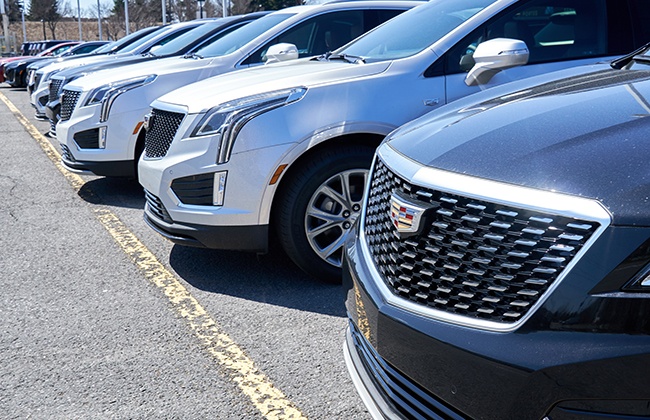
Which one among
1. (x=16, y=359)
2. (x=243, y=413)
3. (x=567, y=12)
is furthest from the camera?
(x=567, y=12)

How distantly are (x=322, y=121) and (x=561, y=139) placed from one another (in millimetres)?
1934

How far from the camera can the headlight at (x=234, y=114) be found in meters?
3.33

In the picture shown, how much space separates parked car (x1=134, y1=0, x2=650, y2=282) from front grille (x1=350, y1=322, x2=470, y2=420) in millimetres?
1487

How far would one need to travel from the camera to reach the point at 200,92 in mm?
3938

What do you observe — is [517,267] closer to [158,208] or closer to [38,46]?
[158,208]

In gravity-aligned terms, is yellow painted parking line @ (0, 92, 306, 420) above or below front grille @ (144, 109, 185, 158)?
below

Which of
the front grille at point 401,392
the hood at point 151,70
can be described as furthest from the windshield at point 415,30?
the front grille at point 401,392

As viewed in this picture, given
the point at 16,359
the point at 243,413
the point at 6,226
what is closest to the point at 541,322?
the point at 243,413

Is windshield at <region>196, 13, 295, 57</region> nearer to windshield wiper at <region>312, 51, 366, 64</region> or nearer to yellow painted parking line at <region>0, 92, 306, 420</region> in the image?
windshield wiper at <region>312, 51, 366, 64</region>

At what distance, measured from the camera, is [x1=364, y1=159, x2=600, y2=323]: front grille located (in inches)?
53.6

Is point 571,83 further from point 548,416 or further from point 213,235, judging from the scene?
point 213,235

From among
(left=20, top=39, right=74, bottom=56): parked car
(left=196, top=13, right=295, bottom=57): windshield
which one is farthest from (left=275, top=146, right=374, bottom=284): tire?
(left=20, top=39, right=74, bottom=56): parked car

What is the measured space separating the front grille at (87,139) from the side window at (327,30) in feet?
5.31

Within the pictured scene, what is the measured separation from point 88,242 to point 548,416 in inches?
156
